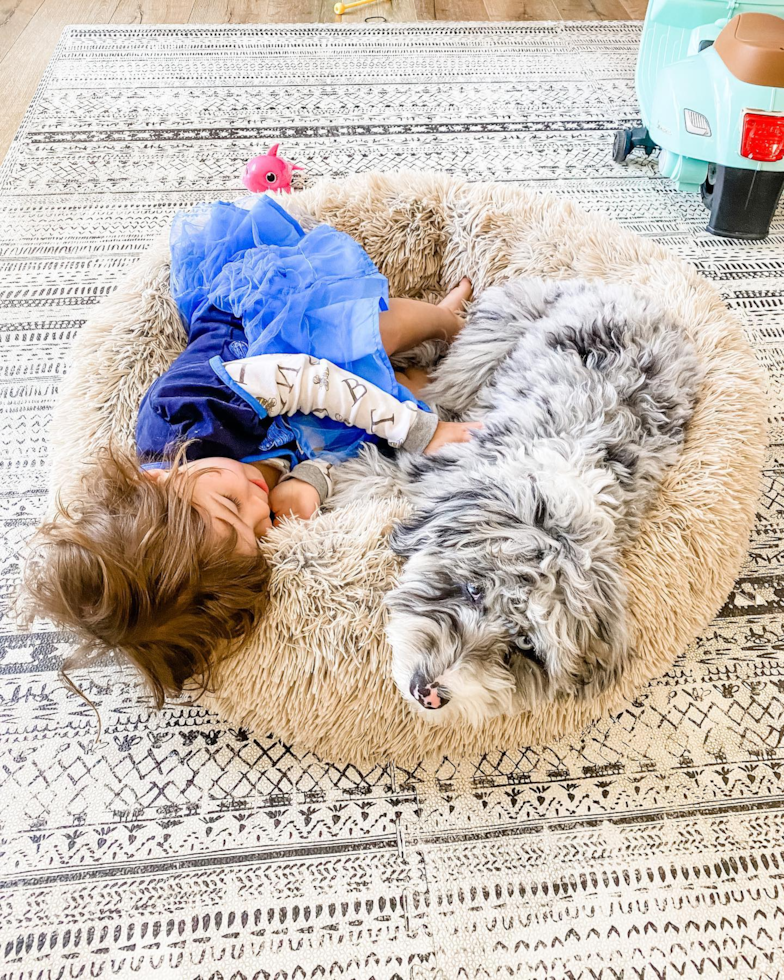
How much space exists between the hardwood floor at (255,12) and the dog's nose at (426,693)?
2460 millimetres

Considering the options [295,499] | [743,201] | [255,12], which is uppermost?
[255,12]

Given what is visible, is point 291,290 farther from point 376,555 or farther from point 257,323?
point 376,555

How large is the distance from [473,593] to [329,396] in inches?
17.8

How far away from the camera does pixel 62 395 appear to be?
122 centimetres

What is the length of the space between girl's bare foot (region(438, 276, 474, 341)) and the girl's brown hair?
0.67m

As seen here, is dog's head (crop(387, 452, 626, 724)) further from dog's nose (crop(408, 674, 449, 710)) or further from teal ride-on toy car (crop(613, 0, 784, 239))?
teal ride-on toy car (crop(613, 0, 784, 239))

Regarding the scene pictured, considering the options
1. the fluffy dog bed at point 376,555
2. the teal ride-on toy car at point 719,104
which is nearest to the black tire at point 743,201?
the teal ride-on toy car at point 719,104

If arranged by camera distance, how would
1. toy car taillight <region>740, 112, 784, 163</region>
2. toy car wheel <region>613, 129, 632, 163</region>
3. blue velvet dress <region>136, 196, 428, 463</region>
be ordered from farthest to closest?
toy car wheel <region>613, 129, 632, 163</region>, toy car taillight <region>740, 112, 784, 163</region>, blue velvet dress <region>136, 196, 428, 463</region>

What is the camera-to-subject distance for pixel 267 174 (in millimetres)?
1847

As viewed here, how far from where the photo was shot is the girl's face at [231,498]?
98 centimetres

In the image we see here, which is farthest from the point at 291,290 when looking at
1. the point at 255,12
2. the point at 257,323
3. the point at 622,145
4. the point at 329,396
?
the point at 255,12

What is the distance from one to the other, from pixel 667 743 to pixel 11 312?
155 centimetres

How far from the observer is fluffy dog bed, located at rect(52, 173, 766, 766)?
969mm

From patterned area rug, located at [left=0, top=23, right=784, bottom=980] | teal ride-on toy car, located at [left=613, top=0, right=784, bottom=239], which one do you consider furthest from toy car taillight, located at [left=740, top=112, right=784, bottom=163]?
patterned area rug, located at [left=0, top=23, right=784, bottom=980]
